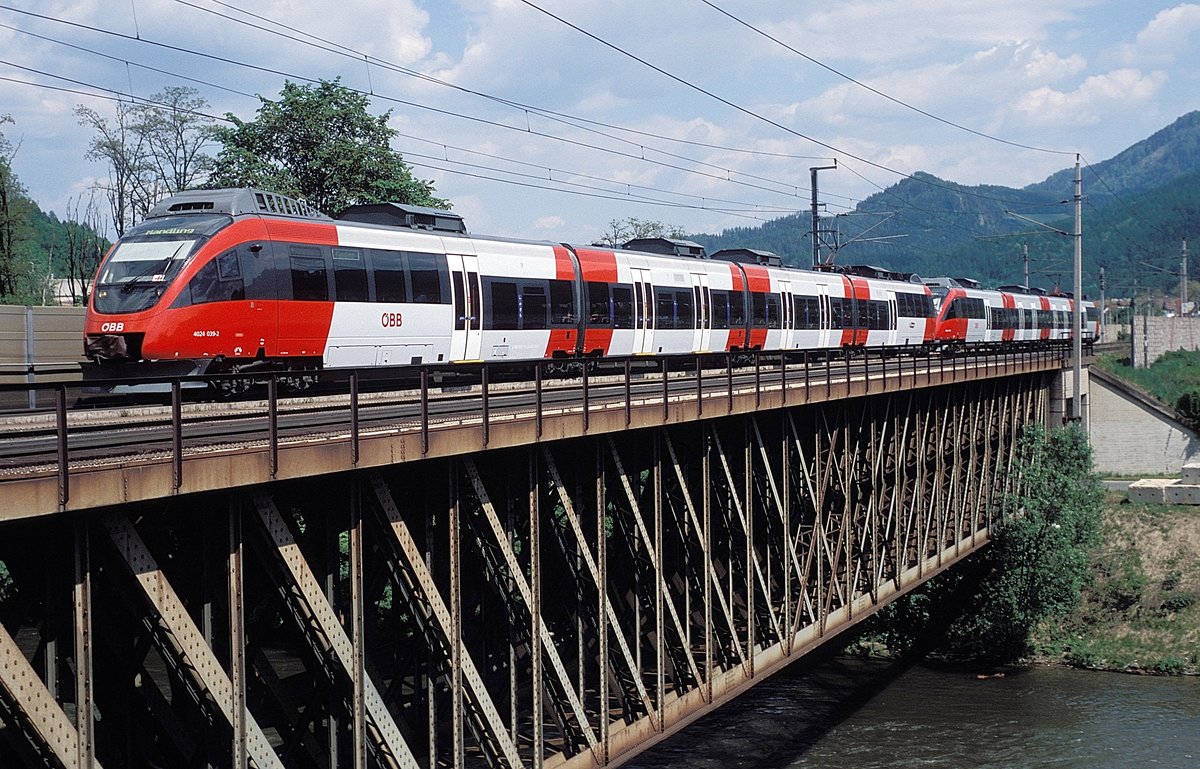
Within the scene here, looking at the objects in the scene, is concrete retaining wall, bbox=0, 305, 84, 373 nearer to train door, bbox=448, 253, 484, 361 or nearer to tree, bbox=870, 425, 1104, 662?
train door, bbox=448, 253, 484, 361

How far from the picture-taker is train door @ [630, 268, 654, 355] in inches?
1286

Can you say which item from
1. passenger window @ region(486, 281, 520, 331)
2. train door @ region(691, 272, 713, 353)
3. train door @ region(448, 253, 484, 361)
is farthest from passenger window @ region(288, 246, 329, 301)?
train door @ region(691, 272, 713, 353)

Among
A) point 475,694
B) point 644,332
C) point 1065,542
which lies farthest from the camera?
point 1065,542

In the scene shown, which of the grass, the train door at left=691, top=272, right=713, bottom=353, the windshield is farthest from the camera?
the grass

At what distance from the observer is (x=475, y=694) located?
15547 millimetres

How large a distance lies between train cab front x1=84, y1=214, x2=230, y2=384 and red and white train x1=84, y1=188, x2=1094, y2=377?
24 mm

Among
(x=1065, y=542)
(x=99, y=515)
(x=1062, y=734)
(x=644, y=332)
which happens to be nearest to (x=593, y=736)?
(x=99, y=515)

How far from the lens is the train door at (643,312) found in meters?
32.7

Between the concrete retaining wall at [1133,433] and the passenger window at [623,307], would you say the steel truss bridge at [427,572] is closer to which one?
the passenger window at [623,307]

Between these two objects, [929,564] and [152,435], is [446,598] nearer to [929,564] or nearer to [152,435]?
[152,435]

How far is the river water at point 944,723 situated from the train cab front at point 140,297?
19102 mm

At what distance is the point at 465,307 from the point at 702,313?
39.3 feet

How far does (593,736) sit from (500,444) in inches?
211

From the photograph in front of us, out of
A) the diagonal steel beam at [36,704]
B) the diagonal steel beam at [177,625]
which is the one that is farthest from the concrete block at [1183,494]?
the diagonal steel beam at [36,704]
